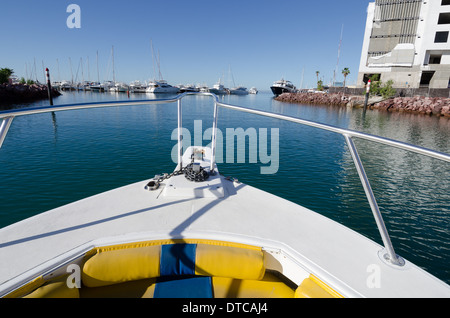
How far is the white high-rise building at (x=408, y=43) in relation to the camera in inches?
1321

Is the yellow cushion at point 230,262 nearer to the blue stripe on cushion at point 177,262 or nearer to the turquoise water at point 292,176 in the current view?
the blue stripe on cushion at point 177,262

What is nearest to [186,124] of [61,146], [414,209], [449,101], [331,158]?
[61,146]

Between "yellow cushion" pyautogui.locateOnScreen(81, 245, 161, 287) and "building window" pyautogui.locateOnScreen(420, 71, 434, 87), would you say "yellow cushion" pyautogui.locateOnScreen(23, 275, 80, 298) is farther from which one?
→ "building window" pyautogui.locateOnScreen(420, 71, 434, 87)

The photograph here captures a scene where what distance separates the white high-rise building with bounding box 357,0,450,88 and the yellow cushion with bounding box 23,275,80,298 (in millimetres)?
47758

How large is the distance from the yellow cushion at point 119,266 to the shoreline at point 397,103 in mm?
34959

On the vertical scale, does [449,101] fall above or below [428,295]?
above

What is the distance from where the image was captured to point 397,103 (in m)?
31.5

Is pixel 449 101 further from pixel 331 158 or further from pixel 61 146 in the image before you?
pixel 61 146

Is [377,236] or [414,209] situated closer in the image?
[377,236]

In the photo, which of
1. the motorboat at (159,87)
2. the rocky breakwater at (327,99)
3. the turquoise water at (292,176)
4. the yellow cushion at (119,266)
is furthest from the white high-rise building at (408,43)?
the yellow cushion at (119,266)

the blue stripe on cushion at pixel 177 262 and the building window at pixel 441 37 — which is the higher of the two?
the building window at pixel 441 37

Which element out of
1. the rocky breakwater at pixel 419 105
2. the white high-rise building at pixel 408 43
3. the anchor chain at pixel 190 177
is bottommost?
the anchor chain at pixel 190 177
